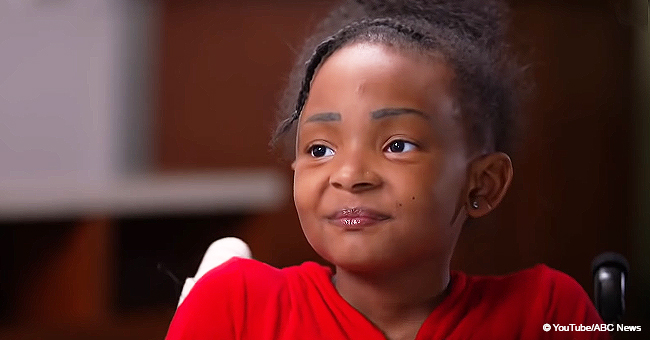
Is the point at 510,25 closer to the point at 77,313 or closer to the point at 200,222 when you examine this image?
the point at 200,222

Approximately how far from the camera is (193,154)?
0.95 meters

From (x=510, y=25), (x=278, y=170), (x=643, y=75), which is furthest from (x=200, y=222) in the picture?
(x=643, y=75)

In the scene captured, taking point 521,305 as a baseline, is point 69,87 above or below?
above

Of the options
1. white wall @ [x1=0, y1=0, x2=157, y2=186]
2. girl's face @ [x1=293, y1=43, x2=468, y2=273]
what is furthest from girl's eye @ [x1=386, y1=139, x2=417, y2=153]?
white wall @ [x1=0, y1=0, x2=157, y2=186]

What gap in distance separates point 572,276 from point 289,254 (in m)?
0.28

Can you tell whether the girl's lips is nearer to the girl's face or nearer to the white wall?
the girl's face

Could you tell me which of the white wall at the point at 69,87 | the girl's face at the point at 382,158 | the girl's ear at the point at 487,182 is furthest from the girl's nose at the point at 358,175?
the white wall at the point at 69,87

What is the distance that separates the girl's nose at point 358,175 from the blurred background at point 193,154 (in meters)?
0.10

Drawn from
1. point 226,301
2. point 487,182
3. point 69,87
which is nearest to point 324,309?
point 226,301

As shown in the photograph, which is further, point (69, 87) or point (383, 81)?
point (69, 87)

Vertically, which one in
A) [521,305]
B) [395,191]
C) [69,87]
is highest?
[69,87]

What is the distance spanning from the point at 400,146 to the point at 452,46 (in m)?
0.11

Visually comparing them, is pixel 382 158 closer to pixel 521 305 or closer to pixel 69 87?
pixel 521 305

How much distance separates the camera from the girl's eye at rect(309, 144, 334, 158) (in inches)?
33.2
